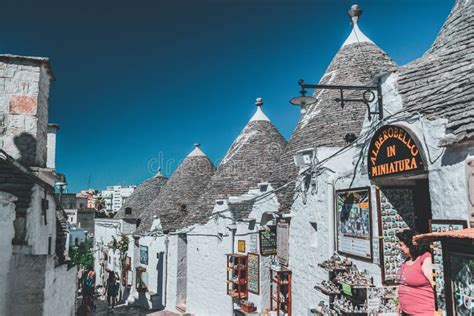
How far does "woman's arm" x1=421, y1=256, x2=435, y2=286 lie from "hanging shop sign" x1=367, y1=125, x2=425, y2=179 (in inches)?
40.1

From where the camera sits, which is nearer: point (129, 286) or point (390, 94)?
point (390, 94)

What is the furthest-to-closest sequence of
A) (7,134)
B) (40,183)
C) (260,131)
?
(260,131) → (7,134) → (40,183)

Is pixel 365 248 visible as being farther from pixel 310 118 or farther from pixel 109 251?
pixel 109 251

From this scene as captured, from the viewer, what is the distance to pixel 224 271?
13.4 meters

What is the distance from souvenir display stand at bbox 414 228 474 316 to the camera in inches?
146

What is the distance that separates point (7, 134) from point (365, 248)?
6160mm

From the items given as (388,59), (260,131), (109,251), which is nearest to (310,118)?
(388,59)

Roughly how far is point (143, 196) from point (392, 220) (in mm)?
21597

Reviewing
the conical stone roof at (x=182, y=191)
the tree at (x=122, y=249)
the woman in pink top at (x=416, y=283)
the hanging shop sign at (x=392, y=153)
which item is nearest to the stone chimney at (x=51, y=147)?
the conical stone roof at (x=182, y=191)

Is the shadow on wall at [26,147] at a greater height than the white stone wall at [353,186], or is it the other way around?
the shadow on wall at [26,147]

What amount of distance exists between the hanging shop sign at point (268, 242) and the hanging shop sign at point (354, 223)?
12.2 ft

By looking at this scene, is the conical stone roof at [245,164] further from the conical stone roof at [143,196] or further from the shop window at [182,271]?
the conical stone roof at [143,196]

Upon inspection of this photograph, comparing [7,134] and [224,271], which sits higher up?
[7,134]

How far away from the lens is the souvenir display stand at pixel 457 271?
371cm
